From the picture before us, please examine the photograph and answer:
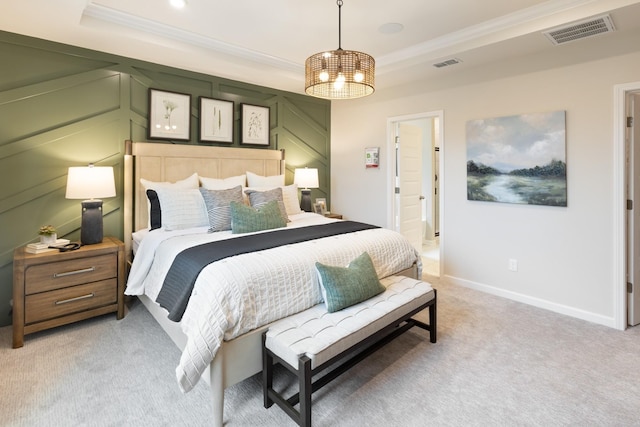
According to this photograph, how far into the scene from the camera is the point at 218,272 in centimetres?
193

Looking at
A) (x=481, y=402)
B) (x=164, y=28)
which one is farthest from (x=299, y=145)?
(x=481, y=402)

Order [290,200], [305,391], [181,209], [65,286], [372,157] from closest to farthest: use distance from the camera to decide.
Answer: [305,391]
[65,286]
[181,209]
[290,200]
[372,157]

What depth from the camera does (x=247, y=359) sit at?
1.87m

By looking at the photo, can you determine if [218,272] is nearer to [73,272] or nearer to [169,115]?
[73,272]

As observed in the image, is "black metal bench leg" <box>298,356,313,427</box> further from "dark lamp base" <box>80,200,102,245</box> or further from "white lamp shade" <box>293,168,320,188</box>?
"white lamp shade" <box>293,168,320,188</box>

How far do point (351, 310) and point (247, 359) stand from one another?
27.4 inches

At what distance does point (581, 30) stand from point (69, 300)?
4.73 meters

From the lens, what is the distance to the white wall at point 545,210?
9.54 ft

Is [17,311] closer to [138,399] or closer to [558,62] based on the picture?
[138,399]

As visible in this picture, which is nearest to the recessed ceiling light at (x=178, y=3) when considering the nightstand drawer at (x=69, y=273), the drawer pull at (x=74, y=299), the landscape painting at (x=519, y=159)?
the nightstand drawer at (x=69, y=273)

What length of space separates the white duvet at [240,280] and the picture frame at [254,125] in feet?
5.96

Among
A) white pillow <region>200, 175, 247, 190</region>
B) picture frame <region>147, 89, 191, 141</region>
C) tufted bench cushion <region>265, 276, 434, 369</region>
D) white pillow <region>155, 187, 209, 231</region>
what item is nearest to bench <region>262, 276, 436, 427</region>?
tufted bench cushion <region>265, 276, 434, 369</region>

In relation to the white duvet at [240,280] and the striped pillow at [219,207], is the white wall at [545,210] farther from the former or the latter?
the striped pillow at [219,207]

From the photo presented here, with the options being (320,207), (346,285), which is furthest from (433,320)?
(320,207)
